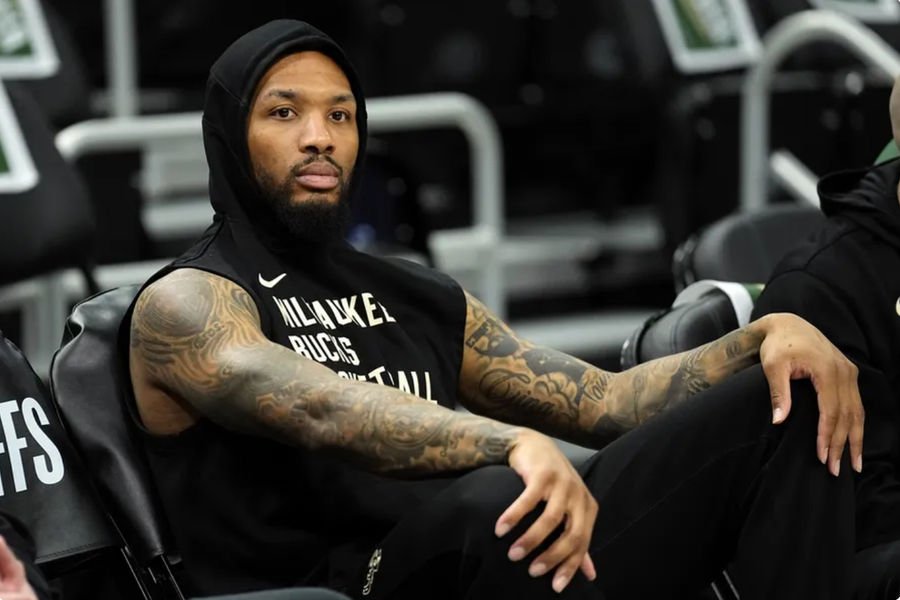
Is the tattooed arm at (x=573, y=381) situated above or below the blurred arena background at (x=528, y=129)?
above

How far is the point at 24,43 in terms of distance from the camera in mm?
4871

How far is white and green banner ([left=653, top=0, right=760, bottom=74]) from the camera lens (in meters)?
5.50

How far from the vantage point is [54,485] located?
2719 millimetres

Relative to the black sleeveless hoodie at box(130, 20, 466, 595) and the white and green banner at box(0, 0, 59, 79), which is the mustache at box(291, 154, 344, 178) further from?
the white and green banner at box(0, 0, 59, 79)

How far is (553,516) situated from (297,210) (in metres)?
0.67

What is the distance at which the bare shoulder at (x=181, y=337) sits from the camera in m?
2.70

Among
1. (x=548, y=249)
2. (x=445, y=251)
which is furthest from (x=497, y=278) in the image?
(x=548, y=249)

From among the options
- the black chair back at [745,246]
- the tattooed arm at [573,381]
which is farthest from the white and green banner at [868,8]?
the tattooed arm at [573,381]

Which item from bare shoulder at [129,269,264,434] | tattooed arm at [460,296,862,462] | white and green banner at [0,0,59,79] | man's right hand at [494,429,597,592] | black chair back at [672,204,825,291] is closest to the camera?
man's right hand at [494,429,597,592]

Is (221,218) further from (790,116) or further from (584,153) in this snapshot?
(584,153)

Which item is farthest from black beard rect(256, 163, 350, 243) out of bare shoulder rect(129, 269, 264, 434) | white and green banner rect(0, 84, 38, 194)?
white and green banner rect(0, 84, 38, 194)

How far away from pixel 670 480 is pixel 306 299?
59 centimetres

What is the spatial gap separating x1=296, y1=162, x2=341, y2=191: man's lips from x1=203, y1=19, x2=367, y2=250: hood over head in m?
0.07

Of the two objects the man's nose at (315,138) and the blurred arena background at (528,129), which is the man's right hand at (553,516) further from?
the blurred arena background at (528,129)
